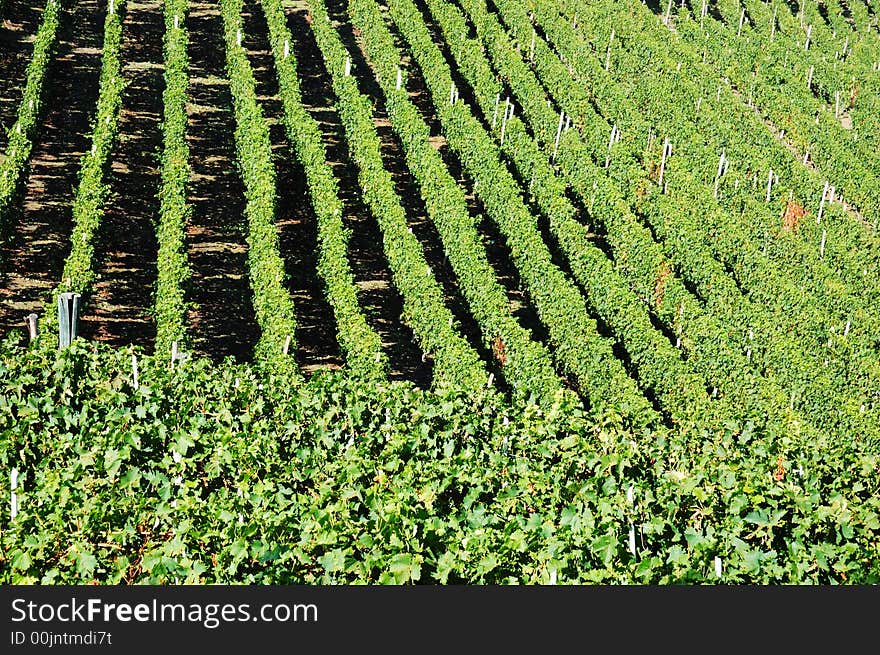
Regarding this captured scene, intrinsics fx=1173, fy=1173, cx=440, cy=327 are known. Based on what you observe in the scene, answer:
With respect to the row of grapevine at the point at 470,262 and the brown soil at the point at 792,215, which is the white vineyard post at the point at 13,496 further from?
the brown soil at the point at 792,215

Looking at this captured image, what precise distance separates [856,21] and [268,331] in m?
34.0

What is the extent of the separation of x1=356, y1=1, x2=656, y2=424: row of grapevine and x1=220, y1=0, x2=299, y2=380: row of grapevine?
16.5 feet

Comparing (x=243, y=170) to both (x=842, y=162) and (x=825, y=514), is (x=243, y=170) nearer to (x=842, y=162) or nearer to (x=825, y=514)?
(x=842, y=162)

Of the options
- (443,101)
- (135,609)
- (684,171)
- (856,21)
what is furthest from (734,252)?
Answer: (856,21)

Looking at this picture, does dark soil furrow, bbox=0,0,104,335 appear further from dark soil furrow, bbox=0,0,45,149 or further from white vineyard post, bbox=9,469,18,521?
white vineyard post, bbox=9,469,18,521

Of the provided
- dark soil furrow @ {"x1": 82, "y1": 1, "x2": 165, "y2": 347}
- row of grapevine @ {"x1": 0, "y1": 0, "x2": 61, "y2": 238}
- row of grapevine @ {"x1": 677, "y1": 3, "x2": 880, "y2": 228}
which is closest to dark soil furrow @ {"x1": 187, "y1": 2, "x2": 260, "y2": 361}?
dark soil furrow @ {"x1": 82, "y1": 1, "x2": 165, "y2": 347}

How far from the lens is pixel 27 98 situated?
30656 mm

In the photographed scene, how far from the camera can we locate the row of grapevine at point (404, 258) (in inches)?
834

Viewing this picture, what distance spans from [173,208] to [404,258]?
5.21 metres

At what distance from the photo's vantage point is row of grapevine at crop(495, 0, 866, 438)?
21.8 metres

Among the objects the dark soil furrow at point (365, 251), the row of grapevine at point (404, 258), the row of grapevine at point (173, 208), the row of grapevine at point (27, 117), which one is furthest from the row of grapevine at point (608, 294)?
the row of grapevine at point (27, 117)

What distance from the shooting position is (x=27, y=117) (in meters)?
→ 29.7

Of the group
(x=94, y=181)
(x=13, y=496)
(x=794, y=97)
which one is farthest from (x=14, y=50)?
(x=13, y=496)

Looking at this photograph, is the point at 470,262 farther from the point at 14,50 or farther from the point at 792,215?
the point at 14,50
